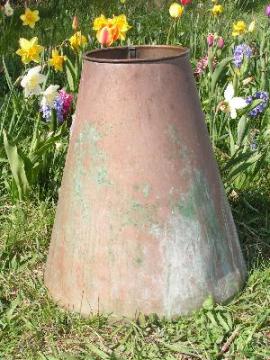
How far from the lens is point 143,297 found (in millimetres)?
1993

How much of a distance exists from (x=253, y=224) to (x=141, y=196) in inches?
37.2

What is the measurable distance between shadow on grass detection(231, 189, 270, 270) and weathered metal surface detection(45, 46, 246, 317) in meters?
0.39

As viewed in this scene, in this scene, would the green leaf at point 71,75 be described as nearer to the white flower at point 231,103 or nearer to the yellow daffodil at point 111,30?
the yellow daffodil at point 111,30

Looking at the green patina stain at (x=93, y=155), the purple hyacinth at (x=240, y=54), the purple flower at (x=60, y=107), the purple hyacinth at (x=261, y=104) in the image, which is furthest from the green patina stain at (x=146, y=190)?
the purple hyacinth at (x=240, y=54)

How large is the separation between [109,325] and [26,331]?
0.28 metres

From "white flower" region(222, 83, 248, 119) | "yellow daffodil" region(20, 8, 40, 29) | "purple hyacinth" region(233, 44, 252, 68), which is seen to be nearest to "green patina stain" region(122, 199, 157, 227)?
"white flower" region(222, 83, 248, 119)

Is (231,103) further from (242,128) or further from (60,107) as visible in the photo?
(60,107)

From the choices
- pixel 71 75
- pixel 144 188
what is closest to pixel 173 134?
pixel 144 188

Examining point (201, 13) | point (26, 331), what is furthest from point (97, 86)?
point (201, 13)

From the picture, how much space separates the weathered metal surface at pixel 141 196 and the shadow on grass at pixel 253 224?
0.39 metres

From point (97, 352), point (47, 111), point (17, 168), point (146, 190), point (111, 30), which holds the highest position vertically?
point (111, 30)

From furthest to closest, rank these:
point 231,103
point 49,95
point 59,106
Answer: point 59,106, point 49,95, point 231,103

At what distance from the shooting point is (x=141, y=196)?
75.3 inches

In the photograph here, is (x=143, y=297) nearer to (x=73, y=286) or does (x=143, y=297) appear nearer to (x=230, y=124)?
(x=73, y=286)
